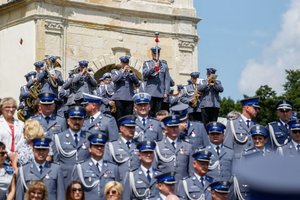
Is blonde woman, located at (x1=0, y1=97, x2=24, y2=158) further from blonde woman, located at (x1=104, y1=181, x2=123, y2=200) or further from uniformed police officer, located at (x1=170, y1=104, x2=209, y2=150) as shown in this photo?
blonde woman, located at (x1=104, y1=181, x2=123, y2=200)

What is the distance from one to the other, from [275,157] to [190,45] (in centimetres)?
2565

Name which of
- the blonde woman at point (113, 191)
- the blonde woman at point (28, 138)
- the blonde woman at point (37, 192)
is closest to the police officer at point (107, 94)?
the blonde woman at point (28, 138)

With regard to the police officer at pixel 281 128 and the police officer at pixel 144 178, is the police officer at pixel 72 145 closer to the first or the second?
the police officer at pixel 144 178

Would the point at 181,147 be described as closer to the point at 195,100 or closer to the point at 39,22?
the point at 195,100

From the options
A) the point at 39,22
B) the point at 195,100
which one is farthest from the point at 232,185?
the point at 39,22

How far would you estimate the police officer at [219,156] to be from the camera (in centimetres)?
1009

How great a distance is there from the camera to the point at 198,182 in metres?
8.97

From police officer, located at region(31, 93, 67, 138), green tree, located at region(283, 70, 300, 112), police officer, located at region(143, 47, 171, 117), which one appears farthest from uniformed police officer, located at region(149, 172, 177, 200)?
green tree, located at region(283, 70, 300, 112)

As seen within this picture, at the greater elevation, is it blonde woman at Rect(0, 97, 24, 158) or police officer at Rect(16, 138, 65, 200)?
blonde woman at Rect(0, 97, 24, 158)

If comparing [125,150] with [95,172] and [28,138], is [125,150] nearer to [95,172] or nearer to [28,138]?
[95,172]

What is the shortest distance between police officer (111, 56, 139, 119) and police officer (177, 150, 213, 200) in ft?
24.0

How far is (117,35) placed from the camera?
25344mm

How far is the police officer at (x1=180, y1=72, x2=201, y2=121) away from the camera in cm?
1677

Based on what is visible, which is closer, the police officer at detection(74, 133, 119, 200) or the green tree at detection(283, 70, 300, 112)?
the police officer at detection(74, 133, 119, 200)
